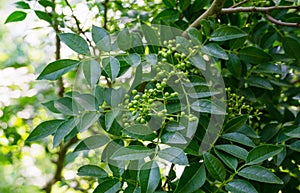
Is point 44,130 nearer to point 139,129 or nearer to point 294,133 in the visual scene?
point 139,129

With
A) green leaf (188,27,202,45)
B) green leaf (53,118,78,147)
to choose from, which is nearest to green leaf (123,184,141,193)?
green leaf (53,118,78,147)

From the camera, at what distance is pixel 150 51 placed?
0.61 metres

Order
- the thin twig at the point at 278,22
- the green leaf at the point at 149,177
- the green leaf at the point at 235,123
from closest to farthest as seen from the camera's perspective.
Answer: the green leaf at the point at 149,177, the green leaf at the point at 235,123, the thin twig at the point at 278,22

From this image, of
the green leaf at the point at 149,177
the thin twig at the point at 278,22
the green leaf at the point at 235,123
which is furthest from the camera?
the thin twig at the point at 278,22

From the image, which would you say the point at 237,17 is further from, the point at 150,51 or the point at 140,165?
the point at 140,165

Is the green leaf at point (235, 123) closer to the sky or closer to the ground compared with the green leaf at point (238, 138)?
closer to the sky

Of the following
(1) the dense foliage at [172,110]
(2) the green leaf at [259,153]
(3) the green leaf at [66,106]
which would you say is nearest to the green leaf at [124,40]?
(1) the dense foliage at [172,110]

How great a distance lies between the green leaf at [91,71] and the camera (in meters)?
0.53

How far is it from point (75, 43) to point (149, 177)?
0.69ft

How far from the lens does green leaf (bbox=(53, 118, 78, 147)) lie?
22.4 inches

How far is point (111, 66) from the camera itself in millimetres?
539

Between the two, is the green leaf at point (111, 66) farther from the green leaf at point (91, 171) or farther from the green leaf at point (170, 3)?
the green leaf at point (170, 3)

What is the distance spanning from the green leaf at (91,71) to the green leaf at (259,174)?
0.73 ft

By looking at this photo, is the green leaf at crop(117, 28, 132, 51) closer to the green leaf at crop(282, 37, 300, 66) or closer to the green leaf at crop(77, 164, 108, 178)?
the green leaf at crop(77, 164, 108, 178)
